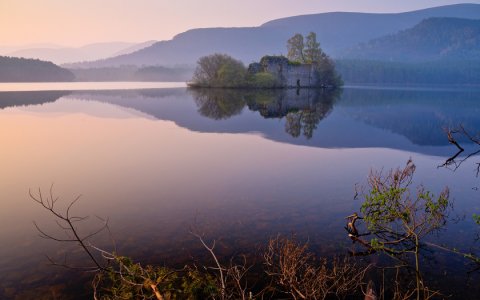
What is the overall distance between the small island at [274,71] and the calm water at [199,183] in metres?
78.7

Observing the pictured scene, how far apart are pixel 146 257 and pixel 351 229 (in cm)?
747

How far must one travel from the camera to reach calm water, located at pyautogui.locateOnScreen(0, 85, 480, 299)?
1174 cm

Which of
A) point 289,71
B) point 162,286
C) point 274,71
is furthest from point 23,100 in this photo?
point 289,71

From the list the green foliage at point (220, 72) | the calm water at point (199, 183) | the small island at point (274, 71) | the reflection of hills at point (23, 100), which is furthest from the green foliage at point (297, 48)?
the calm water at point (199, 183)

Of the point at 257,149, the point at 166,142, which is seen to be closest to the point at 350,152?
the point at 257,149

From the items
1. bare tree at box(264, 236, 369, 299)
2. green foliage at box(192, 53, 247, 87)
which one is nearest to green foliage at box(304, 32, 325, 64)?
green foliage at box(192, 53, 247, 87)

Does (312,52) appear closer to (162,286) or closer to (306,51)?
(306,51)

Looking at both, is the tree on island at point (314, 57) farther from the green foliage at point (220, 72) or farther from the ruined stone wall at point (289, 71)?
the green foliage at point (220, 72)

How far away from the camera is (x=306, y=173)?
A: 21.8 meters

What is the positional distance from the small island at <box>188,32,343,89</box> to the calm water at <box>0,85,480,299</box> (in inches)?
3099

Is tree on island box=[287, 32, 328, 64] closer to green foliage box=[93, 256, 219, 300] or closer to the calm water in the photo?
the calm water

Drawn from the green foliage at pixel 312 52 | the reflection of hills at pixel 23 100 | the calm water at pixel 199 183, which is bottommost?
the calm water at pixel 199 183

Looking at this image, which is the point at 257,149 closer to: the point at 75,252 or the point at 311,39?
the point at 75,252

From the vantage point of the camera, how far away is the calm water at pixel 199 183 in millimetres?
11742
